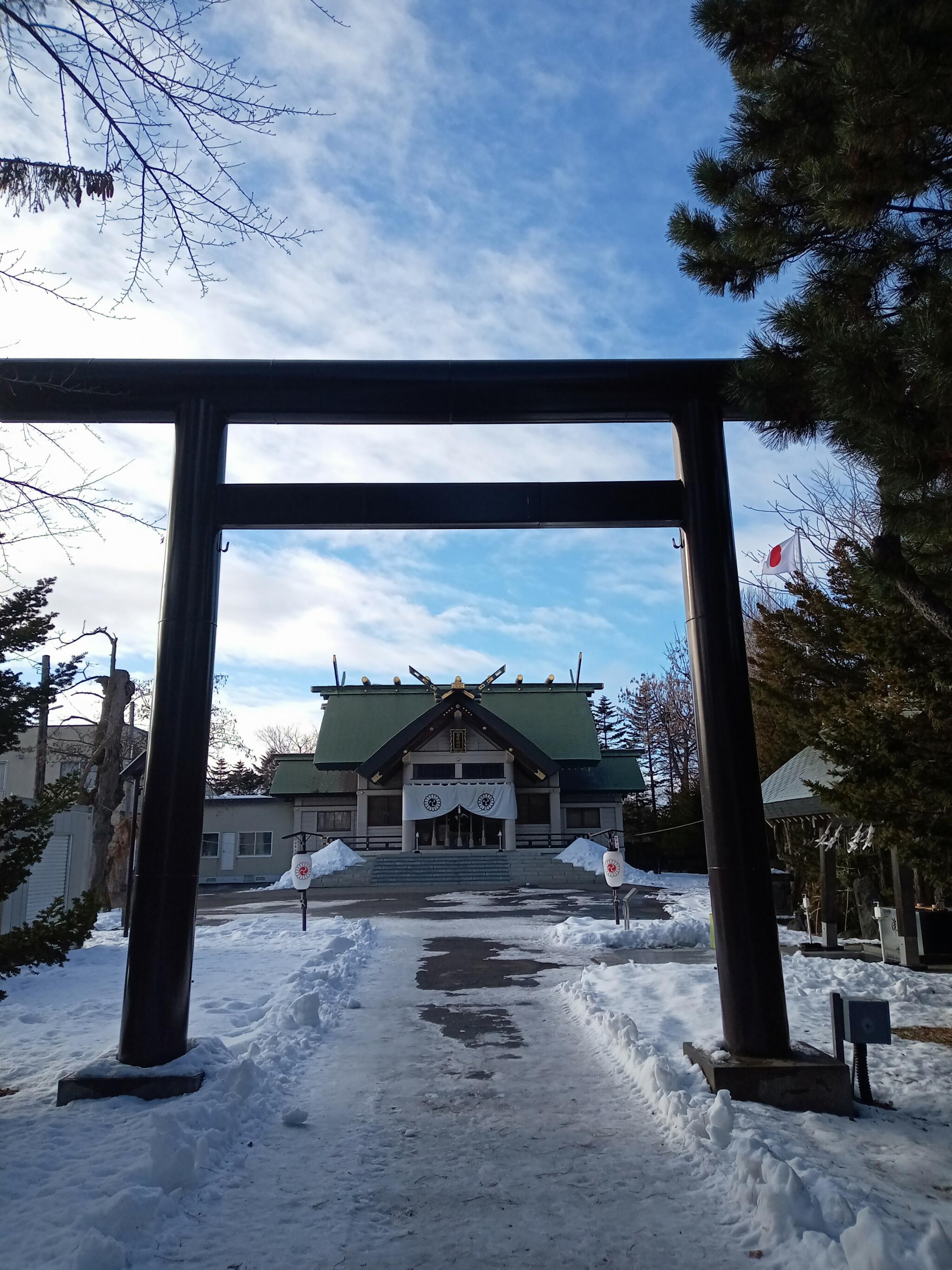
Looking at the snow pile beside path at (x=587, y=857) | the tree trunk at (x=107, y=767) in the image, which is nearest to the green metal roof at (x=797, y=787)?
the tree trunk at (x=107, y=767)

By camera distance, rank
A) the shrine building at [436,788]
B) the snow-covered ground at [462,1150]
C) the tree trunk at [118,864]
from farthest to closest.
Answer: the shrine building at [436,788] < the tree trunk at [118,864] < the snow-covered ground at [462,1150]

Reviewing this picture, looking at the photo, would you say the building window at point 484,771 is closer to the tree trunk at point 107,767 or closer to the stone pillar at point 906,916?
the tree trunk at point 107,767

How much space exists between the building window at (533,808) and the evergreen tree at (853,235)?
98.1ft

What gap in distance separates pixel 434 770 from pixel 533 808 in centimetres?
436

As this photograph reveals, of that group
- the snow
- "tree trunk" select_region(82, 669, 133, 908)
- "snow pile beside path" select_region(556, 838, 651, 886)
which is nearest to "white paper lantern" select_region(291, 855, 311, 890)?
"tree trunk" select_region(82, 669, 133, 908)

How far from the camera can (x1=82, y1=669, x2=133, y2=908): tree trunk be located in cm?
1708

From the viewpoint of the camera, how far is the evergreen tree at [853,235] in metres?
4.00

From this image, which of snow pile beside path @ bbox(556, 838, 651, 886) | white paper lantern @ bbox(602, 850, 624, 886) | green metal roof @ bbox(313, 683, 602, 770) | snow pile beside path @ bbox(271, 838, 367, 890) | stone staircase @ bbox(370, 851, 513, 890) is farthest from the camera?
green metal roof @ bbox(313, 683, 602, 770)

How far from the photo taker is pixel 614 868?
15359 mm

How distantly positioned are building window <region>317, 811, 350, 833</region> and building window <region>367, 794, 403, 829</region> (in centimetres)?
108

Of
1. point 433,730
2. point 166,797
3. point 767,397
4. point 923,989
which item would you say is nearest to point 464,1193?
point 166,797

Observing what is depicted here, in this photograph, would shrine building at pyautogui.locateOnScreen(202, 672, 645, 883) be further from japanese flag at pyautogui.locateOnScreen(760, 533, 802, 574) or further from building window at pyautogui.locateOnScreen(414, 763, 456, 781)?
japanese flag at pyautogui.locateOnScreen(760, 533, 802, 574)

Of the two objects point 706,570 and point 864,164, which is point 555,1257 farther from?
point 864,164

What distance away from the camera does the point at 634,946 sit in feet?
41.1
